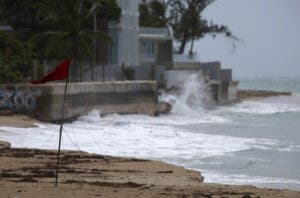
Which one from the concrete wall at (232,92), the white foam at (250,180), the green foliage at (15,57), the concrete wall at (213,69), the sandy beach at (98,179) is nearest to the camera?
the sandy beach at (98,179)

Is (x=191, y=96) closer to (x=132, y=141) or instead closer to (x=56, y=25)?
(x=56, y=25)

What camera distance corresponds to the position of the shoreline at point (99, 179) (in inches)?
536

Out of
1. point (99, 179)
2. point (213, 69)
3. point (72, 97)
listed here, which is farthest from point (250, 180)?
point (213, 69)

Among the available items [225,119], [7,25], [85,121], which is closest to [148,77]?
[225,119]

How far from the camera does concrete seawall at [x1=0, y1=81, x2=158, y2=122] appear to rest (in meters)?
35.1

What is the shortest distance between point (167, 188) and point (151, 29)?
50.8 m

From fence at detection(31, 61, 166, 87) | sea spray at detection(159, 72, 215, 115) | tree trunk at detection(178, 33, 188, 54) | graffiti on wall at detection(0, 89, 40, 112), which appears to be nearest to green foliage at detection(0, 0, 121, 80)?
fence at detection(31, 61, 166, 87)

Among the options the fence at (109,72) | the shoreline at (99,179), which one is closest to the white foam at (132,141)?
the fence at (109,72)

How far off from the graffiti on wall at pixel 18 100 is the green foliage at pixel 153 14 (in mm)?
36687

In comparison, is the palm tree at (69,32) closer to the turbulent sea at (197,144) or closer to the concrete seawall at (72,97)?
the concrete seawall at (72,97)

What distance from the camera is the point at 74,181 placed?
1551 cm

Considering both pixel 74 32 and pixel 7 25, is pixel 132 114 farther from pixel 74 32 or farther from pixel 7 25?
pixel 7 25

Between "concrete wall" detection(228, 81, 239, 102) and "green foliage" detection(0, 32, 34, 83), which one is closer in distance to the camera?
"green foliage" detection(0, 32, 34, 83)

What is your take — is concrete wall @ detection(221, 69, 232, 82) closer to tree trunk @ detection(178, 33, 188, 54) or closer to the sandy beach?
tree trunk @ detection(178, 33, 188, 54)
